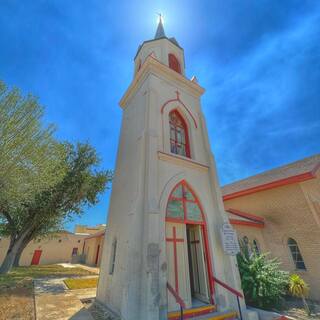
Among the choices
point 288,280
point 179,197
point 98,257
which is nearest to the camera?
point 179,197

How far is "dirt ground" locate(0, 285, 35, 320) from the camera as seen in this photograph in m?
5.53

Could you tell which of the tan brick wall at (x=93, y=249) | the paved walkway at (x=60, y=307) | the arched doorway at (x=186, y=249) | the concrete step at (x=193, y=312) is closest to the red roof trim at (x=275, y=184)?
the arched doorway at (x=186, y=249)

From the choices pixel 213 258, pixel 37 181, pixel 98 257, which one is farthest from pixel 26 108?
pixel 98 257

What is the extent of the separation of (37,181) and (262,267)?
10.5 metres

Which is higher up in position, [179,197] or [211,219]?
[179,197]

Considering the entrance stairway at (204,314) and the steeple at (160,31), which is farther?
the steeple at (160,31)

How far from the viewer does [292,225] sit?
1036cm

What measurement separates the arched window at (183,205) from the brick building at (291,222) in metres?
4.32

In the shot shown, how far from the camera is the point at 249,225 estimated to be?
11.1 m

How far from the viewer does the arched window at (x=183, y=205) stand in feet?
21.9

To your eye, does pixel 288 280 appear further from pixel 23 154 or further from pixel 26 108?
pixel 26 108

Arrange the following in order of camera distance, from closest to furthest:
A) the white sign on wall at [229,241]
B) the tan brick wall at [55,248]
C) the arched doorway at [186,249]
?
the arched doorway at [186,249] → the white sign on wall at [229,241] → the tan brick wall at [55,248]

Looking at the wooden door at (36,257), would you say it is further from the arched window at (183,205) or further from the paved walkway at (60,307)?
the arched window at (183,205)

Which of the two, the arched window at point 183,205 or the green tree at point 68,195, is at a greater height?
the green tree at point 68,195
